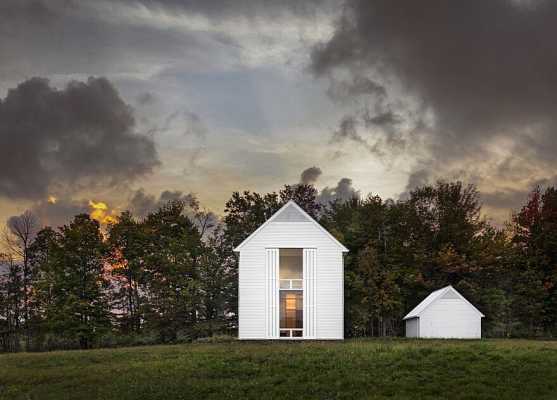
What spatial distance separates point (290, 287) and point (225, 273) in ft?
49.8

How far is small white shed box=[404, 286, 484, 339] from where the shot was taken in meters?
46.9

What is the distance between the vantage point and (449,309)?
4712 centimetres

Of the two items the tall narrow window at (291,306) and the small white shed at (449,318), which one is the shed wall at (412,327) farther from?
the tall narrow window at (291,306)

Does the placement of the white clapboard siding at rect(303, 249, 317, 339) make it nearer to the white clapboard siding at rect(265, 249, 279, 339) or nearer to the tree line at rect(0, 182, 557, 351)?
the white clapboard siding at rect(265, 249, 279, 339)

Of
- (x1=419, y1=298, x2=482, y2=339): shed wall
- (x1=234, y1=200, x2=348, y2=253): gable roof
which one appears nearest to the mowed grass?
(x1=234, y1=200, x2=348, y2=253): gable roof

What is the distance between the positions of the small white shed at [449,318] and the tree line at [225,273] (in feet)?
23.8

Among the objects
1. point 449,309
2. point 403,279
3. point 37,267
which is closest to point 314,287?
point 449,309

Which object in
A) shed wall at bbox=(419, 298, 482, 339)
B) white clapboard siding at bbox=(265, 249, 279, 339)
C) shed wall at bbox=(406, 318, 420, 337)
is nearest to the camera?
white clapboard siding at bbox=(265, 249, 279, 339)

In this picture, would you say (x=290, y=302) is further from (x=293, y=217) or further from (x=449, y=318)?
(x=449, y=318)

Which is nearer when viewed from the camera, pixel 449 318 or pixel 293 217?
pixel 293 217

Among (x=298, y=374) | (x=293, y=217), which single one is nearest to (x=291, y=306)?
(x=293, y=217)

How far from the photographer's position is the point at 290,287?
145 feet

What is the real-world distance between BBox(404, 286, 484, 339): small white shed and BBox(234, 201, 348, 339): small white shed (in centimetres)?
732

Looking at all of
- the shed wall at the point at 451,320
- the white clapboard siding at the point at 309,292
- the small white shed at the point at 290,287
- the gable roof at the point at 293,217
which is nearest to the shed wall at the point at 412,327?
the shed wall at the point at 451,320
